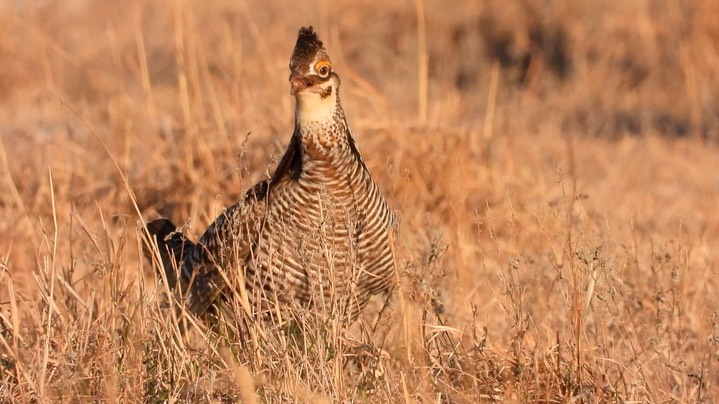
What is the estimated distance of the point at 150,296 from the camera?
4.16m

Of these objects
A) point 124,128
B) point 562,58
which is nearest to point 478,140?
point 124,128

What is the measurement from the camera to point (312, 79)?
14.4 feet

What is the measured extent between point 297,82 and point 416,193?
238 cm

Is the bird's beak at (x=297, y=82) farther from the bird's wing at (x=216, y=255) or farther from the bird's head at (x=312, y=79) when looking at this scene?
the bird's wing at (x=216, y=255)

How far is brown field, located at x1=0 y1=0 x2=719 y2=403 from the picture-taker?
3.87m

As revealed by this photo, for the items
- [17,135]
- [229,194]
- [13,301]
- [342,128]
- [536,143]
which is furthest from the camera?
[536,143]

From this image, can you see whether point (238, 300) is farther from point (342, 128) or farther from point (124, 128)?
point (124, 128)

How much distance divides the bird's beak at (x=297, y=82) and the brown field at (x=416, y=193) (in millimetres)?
478

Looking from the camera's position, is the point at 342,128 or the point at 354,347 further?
the point at 342,128

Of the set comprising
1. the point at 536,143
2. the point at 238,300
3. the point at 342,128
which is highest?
the point at 342,128

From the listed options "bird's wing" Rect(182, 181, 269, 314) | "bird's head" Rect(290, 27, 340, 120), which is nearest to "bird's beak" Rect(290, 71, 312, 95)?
"bird's head" Rect(290, 27, 340, 120)

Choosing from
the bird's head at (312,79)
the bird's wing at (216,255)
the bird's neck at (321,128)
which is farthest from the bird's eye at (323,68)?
the bird's wing at (216,255)

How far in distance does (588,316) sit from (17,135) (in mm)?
4744

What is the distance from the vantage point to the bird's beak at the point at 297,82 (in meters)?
4.32
